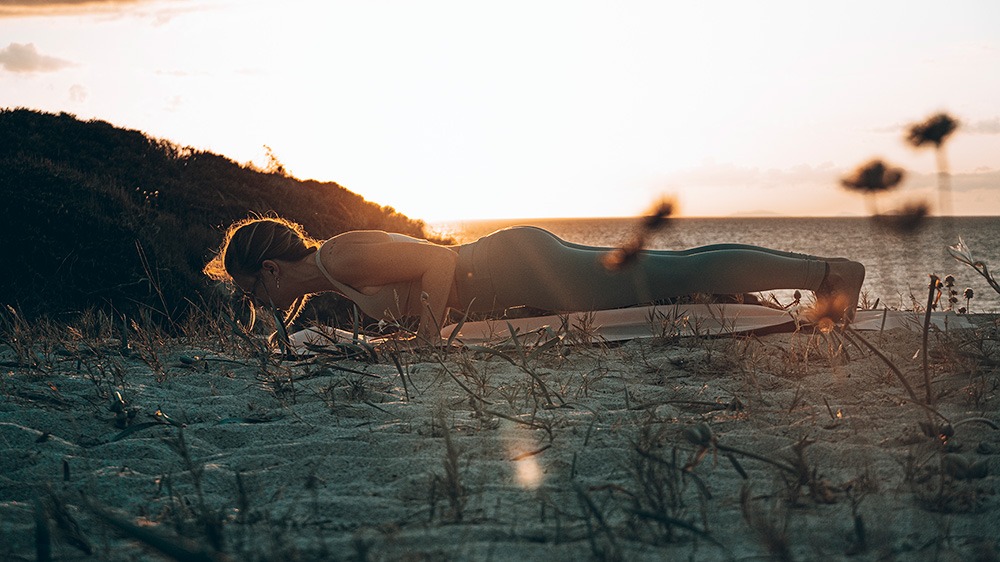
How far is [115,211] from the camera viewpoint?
1048cm

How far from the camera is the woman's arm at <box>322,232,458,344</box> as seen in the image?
196 inches

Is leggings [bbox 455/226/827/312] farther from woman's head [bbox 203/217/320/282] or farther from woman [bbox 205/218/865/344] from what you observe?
woman's head [bbox 203/217/320/282]

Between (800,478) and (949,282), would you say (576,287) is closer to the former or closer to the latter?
(949,282)

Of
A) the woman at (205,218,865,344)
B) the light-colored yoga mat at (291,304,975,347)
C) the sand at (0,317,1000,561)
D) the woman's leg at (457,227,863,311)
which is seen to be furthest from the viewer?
the woman's leg at (457,227,863,311)

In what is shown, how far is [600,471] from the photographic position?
74.6 inches

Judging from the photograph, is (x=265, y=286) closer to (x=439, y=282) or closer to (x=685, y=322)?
(x=439, y=282)

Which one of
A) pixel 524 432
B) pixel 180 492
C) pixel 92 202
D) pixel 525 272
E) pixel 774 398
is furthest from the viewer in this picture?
pixel 92 202

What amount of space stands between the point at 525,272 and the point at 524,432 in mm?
3280

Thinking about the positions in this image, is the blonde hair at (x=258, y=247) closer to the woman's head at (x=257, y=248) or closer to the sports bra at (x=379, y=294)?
the woman's head at (x=257, y=248)

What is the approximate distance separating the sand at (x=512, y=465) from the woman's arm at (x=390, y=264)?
183 cm

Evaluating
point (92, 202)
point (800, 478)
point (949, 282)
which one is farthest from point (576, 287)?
point (92, 202)

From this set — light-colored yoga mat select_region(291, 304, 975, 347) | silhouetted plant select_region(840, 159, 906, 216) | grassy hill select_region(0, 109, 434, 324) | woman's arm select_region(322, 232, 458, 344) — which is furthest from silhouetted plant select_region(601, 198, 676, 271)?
grassy hill select_region(0, 109, 434, 324)

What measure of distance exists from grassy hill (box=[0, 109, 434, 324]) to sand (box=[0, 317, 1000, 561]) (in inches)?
179

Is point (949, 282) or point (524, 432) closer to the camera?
point (524, 432)
